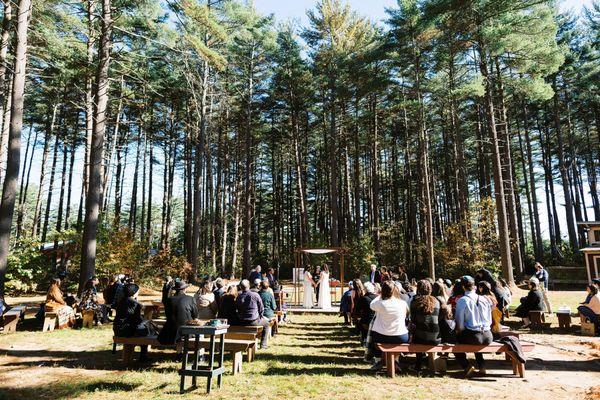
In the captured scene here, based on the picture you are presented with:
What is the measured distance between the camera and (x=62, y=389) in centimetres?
496

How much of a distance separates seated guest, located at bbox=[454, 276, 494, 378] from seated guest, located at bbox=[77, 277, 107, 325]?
8.82 m

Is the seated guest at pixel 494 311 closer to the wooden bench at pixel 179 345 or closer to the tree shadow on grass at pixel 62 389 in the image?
the wooden bench at pixel 179 345

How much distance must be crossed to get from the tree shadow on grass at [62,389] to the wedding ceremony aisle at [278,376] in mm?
11

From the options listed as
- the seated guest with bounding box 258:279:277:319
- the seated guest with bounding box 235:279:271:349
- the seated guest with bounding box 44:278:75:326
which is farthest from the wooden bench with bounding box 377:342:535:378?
the seated guest with bounding box 44:278:75:326

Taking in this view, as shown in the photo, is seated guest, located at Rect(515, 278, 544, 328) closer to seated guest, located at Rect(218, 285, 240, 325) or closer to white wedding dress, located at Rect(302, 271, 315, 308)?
white wedding dress, located at Rect(302, 271, 315, 308)

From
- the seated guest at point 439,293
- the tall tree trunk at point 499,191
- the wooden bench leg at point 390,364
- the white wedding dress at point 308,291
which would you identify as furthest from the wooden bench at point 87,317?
the tall tree trunk at point 499,191

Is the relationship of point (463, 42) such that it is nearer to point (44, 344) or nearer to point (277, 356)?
point (277, 356)

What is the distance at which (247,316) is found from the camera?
270 inches

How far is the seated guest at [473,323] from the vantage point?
18.5 feet

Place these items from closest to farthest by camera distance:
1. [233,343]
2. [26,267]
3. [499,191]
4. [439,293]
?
[233,343]
[439,293]
[499,191]
[26,267]

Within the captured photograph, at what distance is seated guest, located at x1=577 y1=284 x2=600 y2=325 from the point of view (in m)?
8.40

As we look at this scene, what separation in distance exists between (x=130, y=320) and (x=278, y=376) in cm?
268

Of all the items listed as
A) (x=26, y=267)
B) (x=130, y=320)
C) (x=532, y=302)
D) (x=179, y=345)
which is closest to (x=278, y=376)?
(x=179, y=345)

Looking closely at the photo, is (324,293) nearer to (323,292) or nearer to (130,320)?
(323,292)
